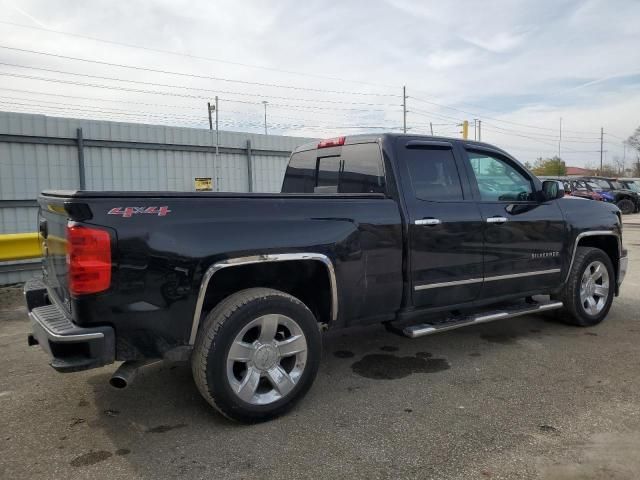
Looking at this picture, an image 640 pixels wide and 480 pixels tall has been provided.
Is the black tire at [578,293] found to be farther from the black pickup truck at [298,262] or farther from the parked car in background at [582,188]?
the parked car in background at [582,188]

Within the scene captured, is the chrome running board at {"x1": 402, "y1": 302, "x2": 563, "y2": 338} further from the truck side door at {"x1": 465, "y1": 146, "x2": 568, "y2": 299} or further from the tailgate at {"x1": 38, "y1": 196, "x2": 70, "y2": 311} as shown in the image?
the tailgate at {"x1": 38, "y1": 196, "x2": 70, "y2": 311}

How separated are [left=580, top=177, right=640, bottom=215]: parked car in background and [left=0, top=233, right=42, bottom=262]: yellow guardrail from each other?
2559 cm

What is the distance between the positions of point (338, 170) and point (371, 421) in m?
2.20

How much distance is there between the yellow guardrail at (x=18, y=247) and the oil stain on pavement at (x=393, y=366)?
488 cm

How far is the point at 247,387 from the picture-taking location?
3320 mm

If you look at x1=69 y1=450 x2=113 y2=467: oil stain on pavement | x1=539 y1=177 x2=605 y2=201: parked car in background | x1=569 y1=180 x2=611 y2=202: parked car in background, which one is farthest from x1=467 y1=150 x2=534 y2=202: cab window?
x1=569 y1=180 x2=611 y2=202: parked car in background

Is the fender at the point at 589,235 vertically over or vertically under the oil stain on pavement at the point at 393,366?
over

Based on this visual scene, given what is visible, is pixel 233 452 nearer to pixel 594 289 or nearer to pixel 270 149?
pixel 594 289

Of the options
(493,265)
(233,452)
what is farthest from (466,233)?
(233,452)

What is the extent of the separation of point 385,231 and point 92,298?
2082 mm

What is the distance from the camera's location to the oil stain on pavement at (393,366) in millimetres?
4309

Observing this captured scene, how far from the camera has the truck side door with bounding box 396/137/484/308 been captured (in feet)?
13.7

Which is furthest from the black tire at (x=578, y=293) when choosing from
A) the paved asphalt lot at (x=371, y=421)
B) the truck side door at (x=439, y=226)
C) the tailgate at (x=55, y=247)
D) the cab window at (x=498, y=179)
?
the tailgate at (x=55, y=247)

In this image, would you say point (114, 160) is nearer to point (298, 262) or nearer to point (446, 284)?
point (298, 262)
